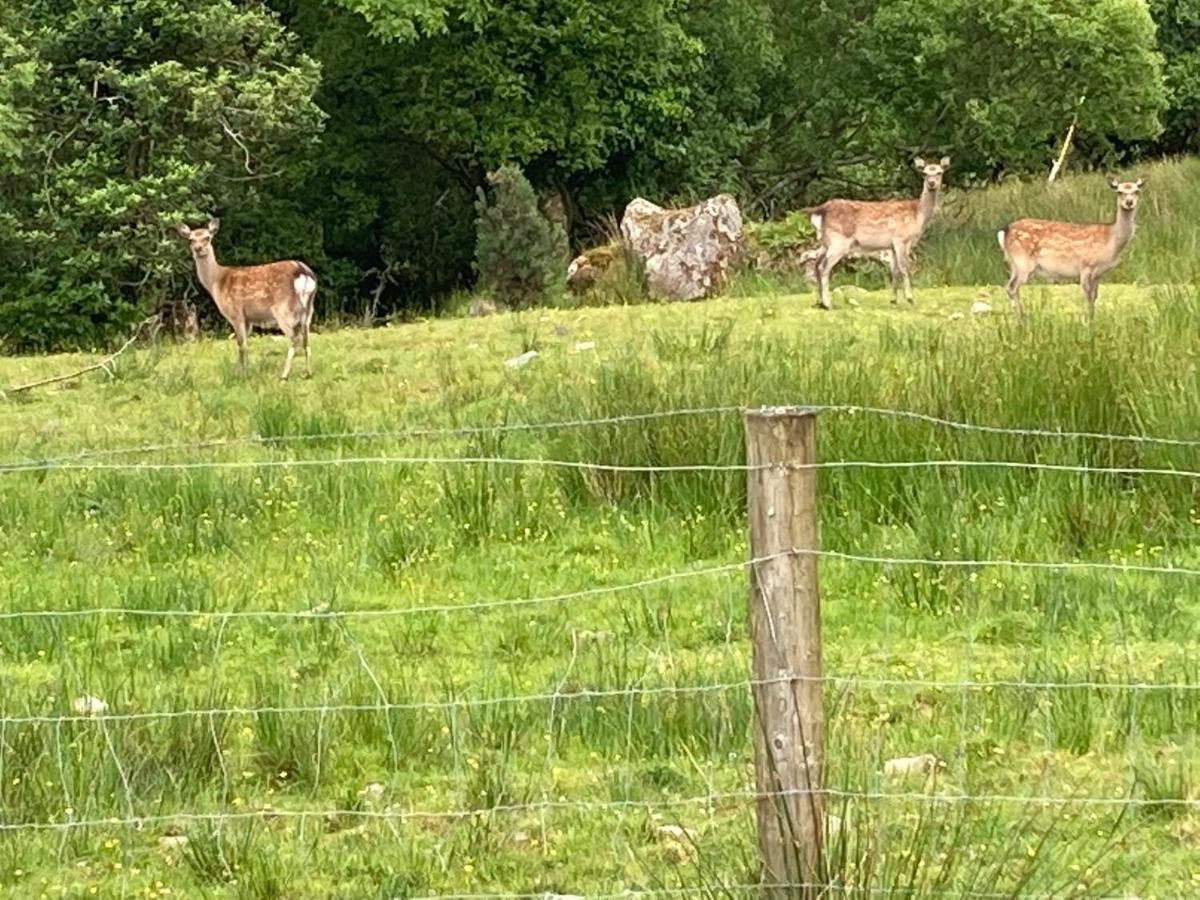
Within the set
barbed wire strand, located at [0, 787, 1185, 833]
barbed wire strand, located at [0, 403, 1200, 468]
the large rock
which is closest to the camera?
barbed wire strand, located at [0, 787, 1185, 833]

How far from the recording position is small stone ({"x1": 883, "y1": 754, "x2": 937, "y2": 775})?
217 inches

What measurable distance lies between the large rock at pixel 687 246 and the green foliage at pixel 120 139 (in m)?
Answer: 5.88

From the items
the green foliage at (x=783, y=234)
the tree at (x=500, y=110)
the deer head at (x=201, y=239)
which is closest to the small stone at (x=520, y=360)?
the deer head at (x=201, y=239)

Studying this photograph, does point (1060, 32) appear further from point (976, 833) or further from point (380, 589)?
point (976, 833)

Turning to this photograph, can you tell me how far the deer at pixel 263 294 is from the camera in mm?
15109

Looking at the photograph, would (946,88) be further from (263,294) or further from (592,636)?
(592,636)

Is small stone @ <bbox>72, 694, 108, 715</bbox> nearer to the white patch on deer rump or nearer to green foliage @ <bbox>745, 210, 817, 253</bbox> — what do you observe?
the white patch on deer rump

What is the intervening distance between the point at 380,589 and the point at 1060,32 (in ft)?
63.6

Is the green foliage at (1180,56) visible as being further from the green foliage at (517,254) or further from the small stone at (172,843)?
the small stone at (172,843)

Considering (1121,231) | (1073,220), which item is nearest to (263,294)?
(1121,231)

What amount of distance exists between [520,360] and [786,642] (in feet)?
33.9

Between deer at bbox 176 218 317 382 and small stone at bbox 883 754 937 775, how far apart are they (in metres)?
10.0

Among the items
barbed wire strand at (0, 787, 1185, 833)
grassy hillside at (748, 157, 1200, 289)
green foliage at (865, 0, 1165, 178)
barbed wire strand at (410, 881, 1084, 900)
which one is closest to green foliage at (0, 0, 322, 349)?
grassy hillside at (748, 157, 1200, 289)

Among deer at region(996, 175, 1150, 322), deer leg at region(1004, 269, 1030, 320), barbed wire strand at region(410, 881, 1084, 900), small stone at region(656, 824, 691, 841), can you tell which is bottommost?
small stone at region(656, 824, 691, 841)
